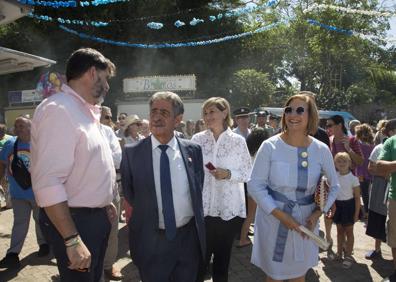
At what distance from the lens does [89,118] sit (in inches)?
97.0

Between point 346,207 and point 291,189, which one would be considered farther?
point 346,207

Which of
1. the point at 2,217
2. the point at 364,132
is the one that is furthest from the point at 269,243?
the point at 2,217

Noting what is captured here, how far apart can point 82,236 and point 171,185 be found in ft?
2.28

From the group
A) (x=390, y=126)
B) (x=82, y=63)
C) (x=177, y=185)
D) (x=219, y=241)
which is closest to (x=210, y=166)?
(x=219, y=241)

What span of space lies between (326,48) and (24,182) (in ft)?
104

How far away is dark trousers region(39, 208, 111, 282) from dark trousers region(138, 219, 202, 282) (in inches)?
16.1

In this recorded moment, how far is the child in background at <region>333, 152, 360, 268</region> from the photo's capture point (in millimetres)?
5141

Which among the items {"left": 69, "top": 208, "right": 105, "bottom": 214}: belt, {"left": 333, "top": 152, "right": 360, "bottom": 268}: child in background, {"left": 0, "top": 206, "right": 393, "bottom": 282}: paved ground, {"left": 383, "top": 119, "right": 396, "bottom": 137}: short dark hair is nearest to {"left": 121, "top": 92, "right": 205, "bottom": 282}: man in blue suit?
{"left": 69, "top": 208, "right": 105, "bottom": 214}: belt

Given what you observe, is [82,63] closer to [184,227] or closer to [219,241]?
[184,227]

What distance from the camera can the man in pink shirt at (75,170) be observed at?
2.15 metres

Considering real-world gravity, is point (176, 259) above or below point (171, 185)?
below

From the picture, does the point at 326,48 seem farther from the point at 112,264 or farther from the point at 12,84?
the point at 112,264

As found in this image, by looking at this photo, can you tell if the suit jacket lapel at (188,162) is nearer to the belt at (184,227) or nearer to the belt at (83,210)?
the belt at (184,227)

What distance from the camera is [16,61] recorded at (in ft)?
24.3
